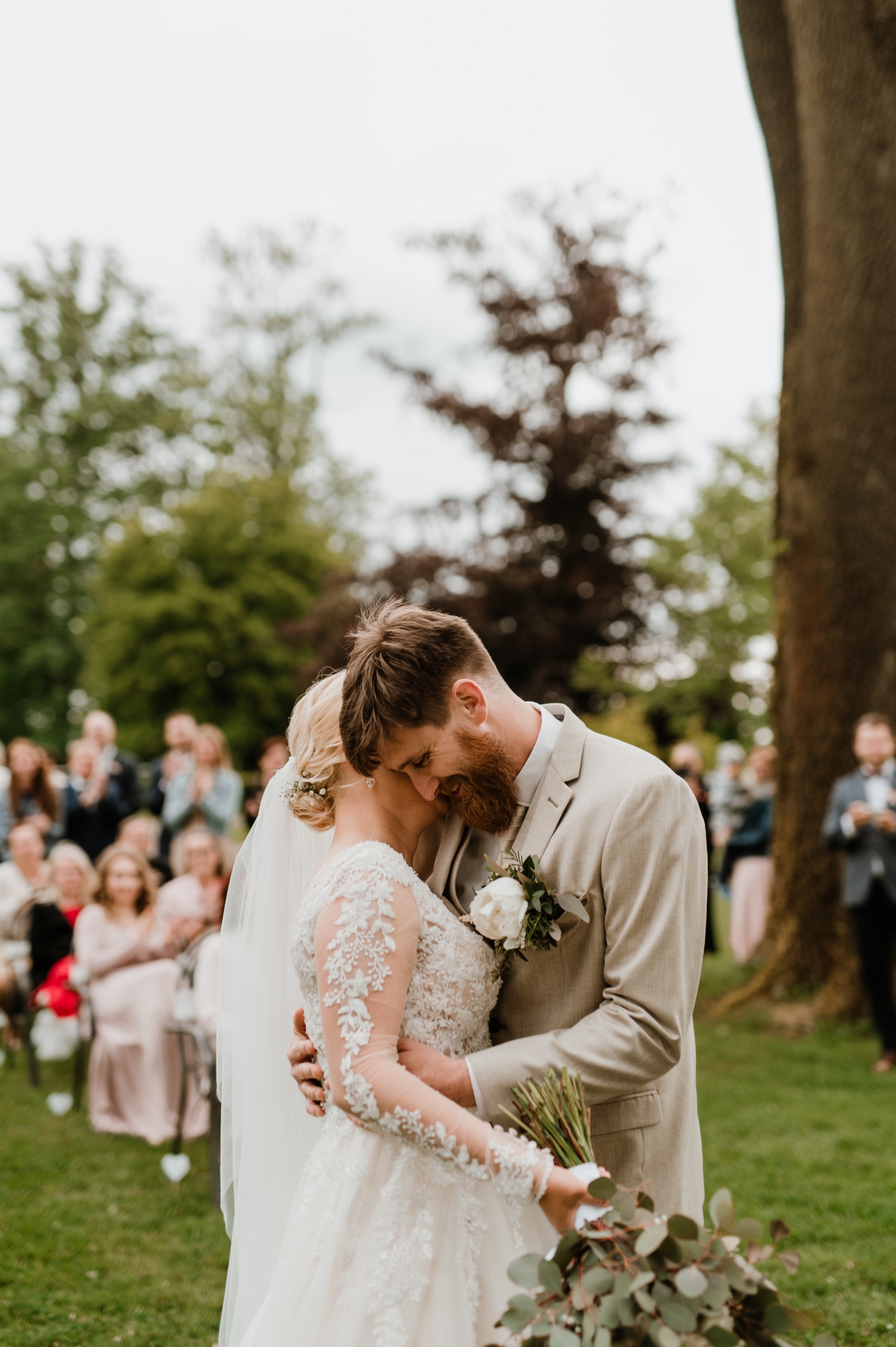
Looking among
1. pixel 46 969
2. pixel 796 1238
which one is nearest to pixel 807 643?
pixel 796 1238

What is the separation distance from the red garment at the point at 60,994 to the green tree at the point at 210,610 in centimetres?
2265

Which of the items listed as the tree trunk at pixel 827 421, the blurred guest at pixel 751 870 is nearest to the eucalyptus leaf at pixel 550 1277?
the tree trunk at pixel 827 421

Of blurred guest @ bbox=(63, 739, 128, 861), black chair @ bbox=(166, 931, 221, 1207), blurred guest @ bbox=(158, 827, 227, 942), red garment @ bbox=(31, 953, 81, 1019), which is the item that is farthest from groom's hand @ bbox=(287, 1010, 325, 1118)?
blurred guest @ bbox=(63, 739, 128, 861)

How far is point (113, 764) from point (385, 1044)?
890 cm

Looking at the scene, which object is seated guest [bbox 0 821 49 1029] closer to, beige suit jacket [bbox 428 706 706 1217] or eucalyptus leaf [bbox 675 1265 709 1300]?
beige suit jacket [bbox 428 706 706 1217]

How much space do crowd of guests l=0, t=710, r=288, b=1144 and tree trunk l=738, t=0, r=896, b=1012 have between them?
13.0ft

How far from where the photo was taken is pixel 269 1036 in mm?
3209

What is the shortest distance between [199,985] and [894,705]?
5.07 meters

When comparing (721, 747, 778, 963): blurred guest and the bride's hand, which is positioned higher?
the bride's hand

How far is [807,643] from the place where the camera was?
332 inches

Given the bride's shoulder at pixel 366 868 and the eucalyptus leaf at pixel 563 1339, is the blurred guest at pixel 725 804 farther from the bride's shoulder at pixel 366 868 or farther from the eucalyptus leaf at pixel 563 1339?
the eucalyptus leaf at pixel 563 1339

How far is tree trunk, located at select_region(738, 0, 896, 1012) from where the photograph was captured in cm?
772

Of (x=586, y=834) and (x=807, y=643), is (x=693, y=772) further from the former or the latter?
(x=586, y=834)

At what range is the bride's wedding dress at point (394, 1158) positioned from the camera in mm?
2297
